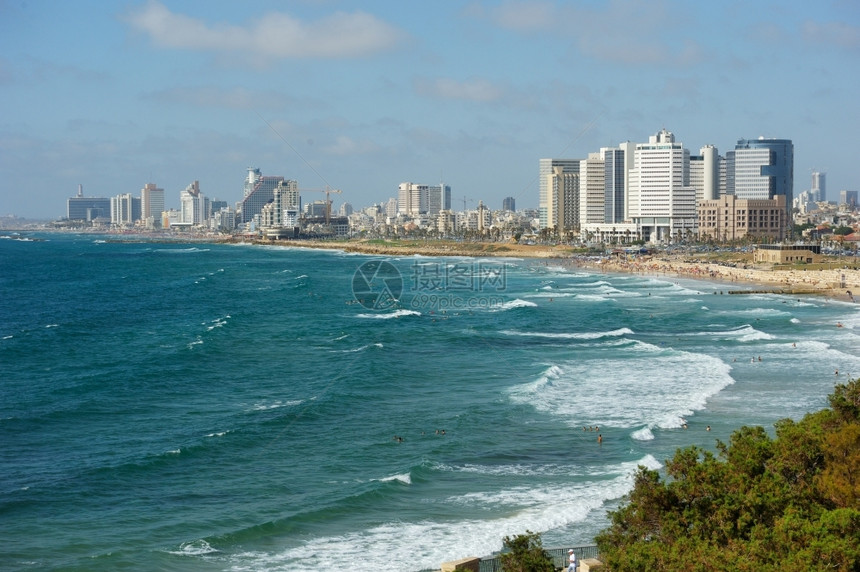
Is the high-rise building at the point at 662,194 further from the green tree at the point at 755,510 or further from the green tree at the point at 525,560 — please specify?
the green tree at the point at 525,560

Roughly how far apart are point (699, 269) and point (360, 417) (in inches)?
3178

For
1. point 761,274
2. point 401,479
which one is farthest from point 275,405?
point 761,274

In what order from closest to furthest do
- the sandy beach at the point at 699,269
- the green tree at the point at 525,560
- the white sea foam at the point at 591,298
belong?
the green tree at the point at 525,560, the white sea foam at the point at 591,298, the sandy beach at the point at 699,269

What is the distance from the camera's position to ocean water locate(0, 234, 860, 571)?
22391mm

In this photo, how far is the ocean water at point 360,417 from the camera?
22391 mm

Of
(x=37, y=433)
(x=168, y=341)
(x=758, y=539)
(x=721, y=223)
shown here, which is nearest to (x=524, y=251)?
(x=721, y=223)

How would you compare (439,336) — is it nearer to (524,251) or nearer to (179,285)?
(179,285)

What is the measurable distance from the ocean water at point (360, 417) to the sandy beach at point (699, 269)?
12.5 meters

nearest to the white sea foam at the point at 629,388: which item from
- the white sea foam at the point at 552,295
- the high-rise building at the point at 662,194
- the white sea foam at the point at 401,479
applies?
the white sea foam at the point at 401,479

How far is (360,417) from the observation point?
33.7 m

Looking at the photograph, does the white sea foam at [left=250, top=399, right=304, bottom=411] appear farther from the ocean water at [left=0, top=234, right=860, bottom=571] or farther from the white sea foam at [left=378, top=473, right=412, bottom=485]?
the white sea foam at [left=378, top=473, right=412, bottom=485]

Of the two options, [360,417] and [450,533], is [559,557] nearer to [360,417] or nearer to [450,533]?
[450,533]

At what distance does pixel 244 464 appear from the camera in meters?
27.7

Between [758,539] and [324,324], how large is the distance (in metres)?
50.1
